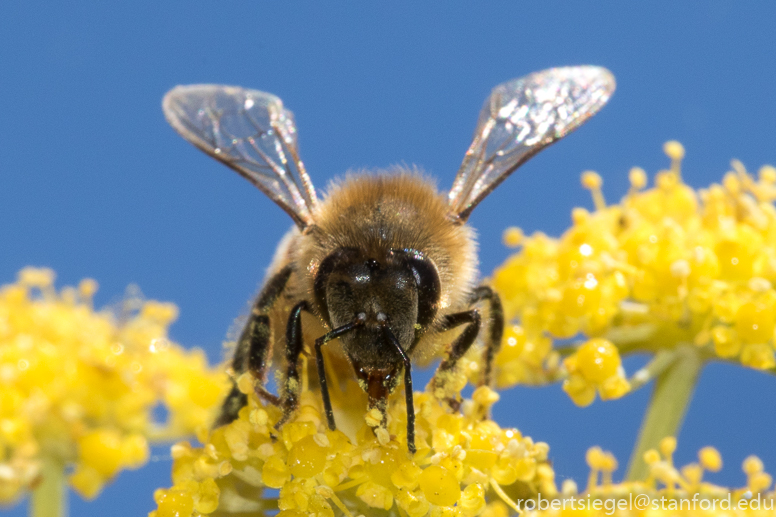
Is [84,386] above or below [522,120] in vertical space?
below

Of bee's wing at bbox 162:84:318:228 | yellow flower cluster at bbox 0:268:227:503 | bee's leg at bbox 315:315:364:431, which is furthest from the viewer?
yellow flower cluster at bbox 0:268:227:503

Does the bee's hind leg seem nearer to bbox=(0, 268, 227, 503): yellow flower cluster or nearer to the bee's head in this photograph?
the bee's head

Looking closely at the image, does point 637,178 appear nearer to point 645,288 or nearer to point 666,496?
point 645,288

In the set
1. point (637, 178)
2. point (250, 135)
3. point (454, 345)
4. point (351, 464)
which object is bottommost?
point (351, 464)

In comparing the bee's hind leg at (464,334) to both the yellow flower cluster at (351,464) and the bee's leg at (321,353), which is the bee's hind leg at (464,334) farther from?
the bee's leg at (321,353)

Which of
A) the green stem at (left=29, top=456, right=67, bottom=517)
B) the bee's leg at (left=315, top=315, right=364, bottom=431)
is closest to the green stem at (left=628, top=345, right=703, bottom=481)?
the bee's leg at (left=315, top=315, right=364, bottom=431)

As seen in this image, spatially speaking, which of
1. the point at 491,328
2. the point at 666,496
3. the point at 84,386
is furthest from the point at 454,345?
the point at 84,386

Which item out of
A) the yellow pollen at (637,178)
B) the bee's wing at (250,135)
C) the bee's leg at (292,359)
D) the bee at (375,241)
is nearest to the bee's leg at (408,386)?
the bee at (375,241)
